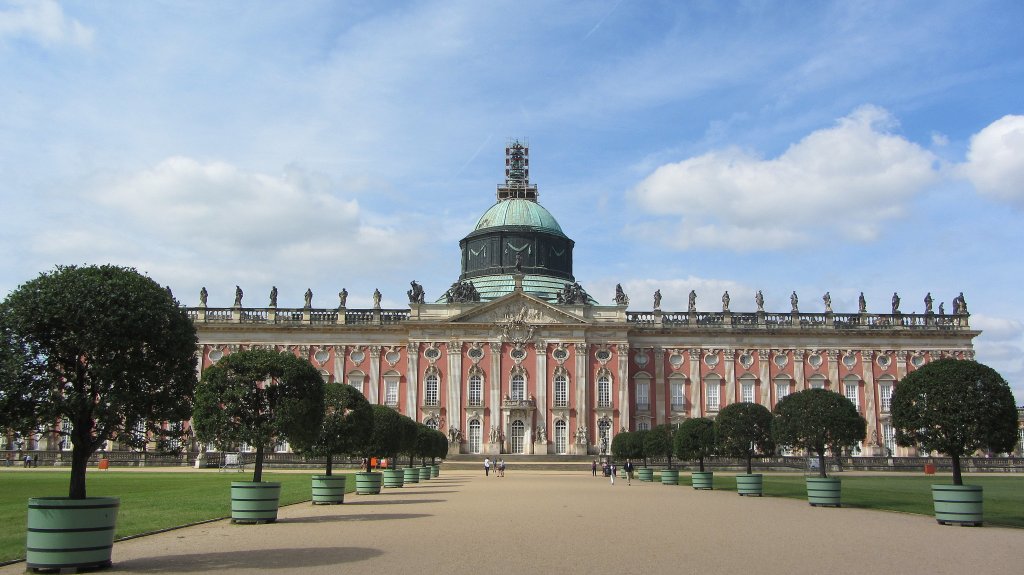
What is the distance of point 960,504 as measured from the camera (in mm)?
20344

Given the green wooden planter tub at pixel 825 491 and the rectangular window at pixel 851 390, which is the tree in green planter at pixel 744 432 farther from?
the rectangular window at pixel 851 390

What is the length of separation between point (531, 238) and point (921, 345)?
106 feet

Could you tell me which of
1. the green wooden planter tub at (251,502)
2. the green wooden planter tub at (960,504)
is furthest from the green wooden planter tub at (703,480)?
the green wooden planter tub at (251,502)

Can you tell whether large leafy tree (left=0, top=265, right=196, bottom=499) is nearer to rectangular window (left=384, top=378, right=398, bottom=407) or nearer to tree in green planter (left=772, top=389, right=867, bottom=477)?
tree in green planter (left=772, top=389, right=867, bottom=477)

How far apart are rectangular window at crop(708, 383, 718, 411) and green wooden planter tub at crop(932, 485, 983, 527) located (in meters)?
50.3

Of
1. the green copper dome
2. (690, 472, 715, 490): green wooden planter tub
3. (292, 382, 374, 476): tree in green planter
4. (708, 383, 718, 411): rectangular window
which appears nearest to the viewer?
(292, 382, 374, 476): tree in green planter

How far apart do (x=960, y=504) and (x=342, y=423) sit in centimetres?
1827

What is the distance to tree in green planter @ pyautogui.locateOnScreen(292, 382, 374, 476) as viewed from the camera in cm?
2988

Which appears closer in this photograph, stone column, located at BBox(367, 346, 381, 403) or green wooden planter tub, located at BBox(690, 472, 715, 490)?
green wooden planter tub, located at BBox(690, 472, 715, 490)

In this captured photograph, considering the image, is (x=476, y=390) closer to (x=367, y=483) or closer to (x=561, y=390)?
(x=561, y=390)

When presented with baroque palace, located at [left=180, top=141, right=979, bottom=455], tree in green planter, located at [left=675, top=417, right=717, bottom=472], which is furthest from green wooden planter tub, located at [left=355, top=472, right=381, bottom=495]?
baroque palace, located at [left=180, top=141, right=979, bottom=455]

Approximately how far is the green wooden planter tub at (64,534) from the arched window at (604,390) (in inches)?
2241

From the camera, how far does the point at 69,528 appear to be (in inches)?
542

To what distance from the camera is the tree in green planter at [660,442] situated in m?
47.2
